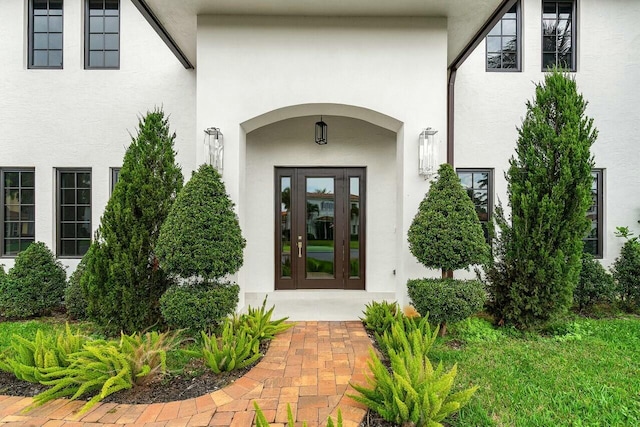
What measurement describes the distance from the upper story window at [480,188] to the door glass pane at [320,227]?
262 cm

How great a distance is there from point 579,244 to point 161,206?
5.68 metres

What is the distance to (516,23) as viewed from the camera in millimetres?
6598

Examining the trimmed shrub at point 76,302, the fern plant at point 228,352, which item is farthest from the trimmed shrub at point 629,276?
the trimmed shrub at point 76,302

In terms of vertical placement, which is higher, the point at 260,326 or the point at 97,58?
the point at 97,58

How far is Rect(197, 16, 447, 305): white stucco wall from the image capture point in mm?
4707

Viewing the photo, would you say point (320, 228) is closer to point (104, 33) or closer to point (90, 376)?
point (90, 376)

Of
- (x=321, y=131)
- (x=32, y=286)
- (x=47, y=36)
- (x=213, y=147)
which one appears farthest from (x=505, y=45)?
(x=32, y=286)

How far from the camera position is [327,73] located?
4.73 m

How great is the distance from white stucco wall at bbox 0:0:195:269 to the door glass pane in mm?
2430

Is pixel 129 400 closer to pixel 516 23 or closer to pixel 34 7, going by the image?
pixel 34 7

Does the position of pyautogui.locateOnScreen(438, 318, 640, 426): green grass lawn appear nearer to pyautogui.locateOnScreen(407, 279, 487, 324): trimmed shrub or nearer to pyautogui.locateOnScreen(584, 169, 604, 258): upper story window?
pyautogui.locateOnScreen(407, 279, 487, 324): trimmed shrub

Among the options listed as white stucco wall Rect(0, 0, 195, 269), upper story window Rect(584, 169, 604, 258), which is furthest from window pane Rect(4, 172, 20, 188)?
upper story window Rect(584, 169, 604, 258)

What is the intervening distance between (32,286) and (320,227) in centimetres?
492

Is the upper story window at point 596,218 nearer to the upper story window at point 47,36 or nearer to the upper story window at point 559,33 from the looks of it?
the upper story window at point 559,33
